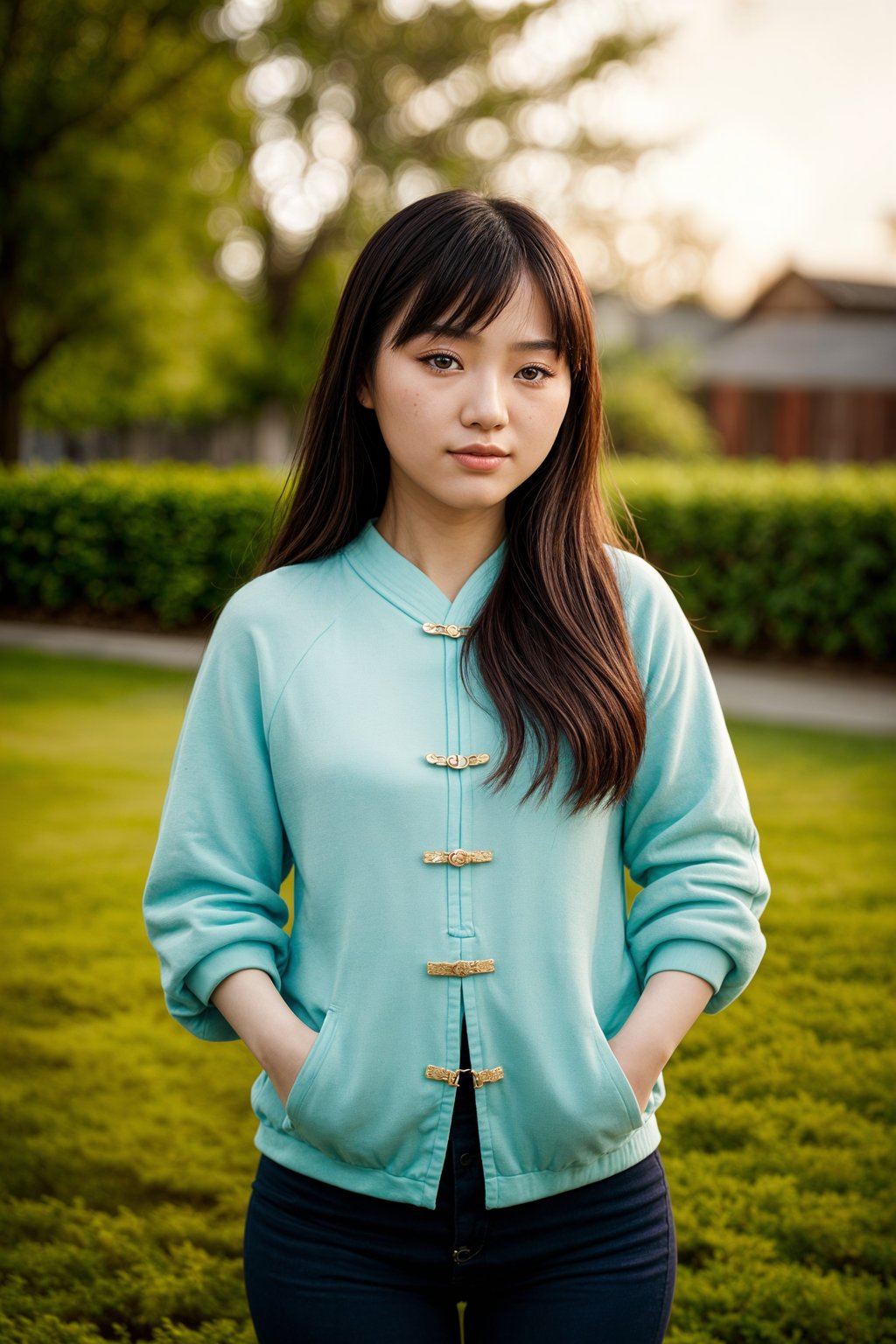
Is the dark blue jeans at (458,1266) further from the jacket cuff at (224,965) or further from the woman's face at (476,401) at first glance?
the woman's face at (476,401)

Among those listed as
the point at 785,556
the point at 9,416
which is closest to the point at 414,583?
the point at 785,556

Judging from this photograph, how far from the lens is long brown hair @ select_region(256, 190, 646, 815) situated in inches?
60.2

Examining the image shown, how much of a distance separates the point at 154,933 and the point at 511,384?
794mm

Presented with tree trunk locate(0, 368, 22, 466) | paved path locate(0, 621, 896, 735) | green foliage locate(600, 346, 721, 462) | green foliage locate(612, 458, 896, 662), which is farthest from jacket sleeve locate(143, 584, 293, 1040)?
green foliage locate(600, 346, 721, 462)

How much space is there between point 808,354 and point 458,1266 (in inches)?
1355

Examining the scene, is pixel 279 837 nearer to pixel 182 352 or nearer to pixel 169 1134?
pixel 169 1134

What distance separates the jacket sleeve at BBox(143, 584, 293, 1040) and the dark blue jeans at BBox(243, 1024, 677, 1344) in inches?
11.0

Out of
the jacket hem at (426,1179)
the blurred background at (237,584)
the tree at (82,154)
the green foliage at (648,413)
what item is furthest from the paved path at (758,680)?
the green foliage at (648,413)

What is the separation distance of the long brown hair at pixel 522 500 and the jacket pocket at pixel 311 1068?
34 cm

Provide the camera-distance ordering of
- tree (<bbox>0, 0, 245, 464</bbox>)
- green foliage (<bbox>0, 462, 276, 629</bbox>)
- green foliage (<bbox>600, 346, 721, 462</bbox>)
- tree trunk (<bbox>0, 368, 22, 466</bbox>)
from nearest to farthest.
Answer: green foliage (<bbox>0, 462, 276, 629</bbox>), tree (<bbox>0, 0, 245, 464</bbox>), tree trunk (<bbox>0, 368, 22, 466</bbox>), green foliage (<bbox>600, 346, 721, 462</bbox>)

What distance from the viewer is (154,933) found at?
1.56 m

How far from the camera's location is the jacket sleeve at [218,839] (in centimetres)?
152

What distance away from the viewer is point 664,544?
35.8ft

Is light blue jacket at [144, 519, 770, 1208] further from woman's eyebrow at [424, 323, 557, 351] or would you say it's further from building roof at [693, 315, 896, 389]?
building roof at [693, 315, 896, 389]
